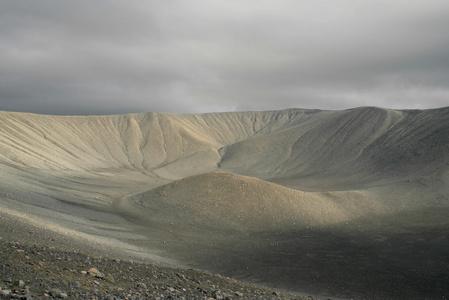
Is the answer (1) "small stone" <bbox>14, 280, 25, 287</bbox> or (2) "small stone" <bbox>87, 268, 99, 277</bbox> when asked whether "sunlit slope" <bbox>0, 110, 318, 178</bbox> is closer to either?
(2) "small stone" <bbox>87, 268, 99, 277</bbox>

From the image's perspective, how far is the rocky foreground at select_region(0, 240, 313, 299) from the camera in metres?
7.54

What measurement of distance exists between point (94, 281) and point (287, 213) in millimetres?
23506

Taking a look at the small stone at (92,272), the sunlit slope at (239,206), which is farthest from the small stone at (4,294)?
the sunlit slope at (239,206)

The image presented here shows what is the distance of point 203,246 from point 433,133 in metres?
49.8

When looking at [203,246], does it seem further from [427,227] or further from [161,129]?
[161,129]

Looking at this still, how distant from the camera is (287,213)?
30.5 m

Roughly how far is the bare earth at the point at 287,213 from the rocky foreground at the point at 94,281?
225 cm

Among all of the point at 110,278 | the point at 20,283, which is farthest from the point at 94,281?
the point at 20,283

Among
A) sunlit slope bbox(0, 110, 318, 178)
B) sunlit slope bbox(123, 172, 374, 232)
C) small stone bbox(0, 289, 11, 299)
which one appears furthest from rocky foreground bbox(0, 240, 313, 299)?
sunlit slope bbox(0, 110, 318, 178)

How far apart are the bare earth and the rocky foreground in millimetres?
2247

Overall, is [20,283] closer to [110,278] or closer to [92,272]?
[92,272]

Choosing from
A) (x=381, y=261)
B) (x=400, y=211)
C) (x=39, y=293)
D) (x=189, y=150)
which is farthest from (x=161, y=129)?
(x=39, y=293)

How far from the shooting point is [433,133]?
57062mm

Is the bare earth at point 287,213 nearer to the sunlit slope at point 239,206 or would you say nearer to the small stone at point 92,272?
the sunlit slope at point 239,206
